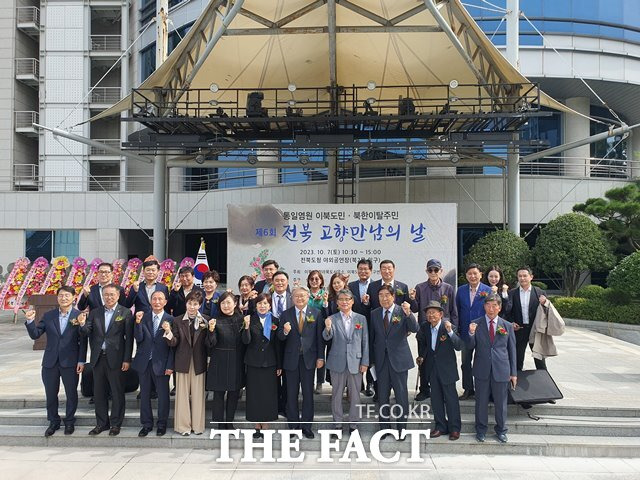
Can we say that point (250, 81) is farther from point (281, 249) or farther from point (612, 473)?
point (612, 473)

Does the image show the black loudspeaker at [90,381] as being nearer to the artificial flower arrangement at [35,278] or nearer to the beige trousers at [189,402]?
the beige trousers at [189,402]

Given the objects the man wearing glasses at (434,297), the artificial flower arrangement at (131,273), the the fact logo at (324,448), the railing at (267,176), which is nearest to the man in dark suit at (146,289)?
the the fact logo at (324,448)

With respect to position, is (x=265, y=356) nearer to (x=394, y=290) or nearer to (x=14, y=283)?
(x=394, y=290)

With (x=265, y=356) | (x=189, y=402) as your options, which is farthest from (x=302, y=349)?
(x=189, y=402)

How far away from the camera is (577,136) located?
17938 millimetres

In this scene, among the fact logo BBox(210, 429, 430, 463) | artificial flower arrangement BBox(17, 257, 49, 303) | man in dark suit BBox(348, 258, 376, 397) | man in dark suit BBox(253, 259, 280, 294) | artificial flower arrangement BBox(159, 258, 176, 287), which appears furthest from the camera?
artificial flower arrangement BBox(17, 257, 49, 303)

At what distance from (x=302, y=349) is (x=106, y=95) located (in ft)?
78.8

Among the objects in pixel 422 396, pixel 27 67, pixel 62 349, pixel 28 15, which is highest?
pixel 28 15

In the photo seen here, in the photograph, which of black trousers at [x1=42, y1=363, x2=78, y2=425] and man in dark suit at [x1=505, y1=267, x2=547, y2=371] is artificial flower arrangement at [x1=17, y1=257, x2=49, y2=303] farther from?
man in dark suit at [x1=505, y1=267, x2=547, y2=371]

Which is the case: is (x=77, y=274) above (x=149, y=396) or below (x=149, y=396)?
above

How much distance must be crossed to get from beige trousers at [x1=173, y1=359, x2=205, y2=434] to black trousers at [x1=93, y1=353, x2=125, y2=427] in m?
0.58

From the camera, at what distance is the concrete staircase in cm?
512

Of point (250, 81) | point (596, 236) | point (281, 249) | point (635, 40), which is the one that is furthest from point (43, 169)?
point (635, 40)

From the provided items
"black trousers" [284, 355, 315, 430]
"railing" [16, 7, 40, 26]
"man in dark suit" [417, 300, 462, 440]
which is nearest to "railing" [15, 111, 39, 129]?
"railing" [16, 7, 40, 26]
